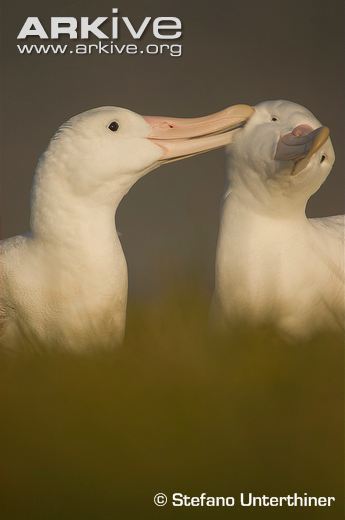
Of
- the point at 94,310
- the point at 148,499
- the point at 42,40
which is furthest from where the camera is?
the point at 42,40

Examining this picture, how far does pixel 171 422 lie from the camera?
187cm

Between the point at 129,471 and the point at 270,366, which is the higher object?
the point at 270,366

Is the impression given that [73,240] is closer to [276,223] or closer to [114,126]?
[114,126]

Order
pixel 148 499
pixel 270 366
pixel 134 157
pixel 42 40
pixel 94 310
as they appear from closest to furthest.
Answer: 1. pixel 270 366
2. pixel 148 499
3. pixel 94 310
4. pixel 134 157
5. pixel 42 40

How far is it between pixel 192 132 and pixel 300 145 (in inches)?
20.8

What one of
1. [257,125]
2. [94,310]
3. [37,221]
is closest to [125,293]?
[94,310]

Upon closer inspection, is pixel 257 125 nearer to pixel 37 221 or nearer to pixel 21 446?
pixel 37 221

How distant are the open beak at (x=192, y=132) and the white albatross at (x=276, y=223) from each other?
9 centimetres

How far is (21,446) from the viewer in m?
1.90

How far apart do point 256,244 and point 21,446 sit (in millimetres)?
2618

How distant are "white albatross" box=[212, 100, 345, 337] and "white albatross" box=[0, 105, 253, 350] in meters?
0.50

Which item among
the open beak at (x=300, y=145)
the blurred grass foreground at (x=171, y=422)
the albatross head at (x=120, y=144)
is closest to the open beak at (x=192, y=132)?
the albatross head at (x=120, y=144)

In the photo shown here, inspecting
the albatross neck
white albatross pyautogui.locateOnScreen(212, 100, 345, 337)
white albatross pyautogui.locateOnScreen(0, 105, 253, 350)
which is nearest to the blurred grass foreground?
white albatross pyautogui.locateOnScreen(0, 105, 253, 350)

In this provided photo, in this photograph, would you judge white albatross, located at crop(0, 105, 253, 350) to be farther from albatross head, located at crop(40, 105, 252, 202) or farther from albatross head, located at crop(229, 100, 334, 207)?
albatross head, located at crop(229, 100, 334, 207)
